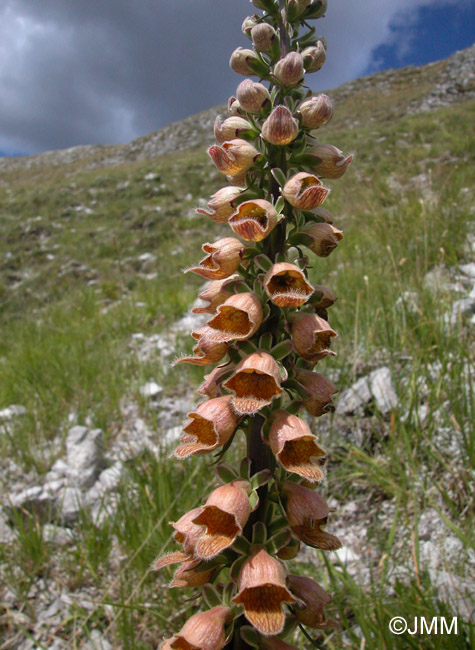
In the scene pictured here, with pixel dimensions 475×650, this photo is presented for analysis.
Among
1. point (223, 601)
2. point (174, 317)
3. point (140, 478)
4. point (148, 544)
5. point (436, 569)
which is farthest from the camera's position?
point (174, 317)

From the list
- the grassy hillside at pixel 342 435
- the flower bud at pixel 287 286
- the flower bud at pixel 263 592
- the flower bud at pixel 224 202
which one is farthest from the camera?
the grassy hillside at pixel 342 435

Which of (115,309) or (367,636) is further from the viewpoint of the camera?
(115,309)

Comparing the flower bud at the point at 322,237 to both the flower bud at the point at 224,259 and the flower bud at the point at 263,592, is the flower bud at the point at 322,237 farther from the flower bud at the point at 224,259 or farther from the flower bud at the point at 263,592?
the flower bud at the point at 263,592

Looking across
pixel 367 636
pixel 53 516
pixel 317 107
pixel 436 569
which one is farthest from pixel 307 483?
pixel 53 516

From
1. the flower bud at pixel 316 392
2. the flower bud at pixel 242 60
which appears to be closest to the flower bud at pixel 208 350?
the flower bud at pixel 316 392

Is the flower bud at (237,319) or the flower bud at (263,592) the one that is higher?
the flower bud at (237,319)

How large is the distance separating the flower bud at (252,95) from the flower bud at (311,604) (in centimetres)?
135

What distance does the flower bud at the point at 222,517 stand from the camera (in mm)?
1020

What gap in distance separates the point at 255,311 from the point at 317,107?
63 centimetres

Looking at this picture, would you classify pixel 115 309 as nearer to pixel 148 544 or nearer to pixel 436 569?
pixel 148 544

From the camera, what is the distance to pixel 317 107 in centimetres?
125

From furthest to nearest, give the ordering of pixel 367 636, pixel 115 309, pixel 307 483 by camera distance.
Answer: pixel 115 309
pixel 367 636
pixel 307 483

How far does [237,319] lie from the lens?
1203mm

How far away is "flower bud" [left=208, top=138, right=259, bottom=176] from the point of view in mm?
1222
